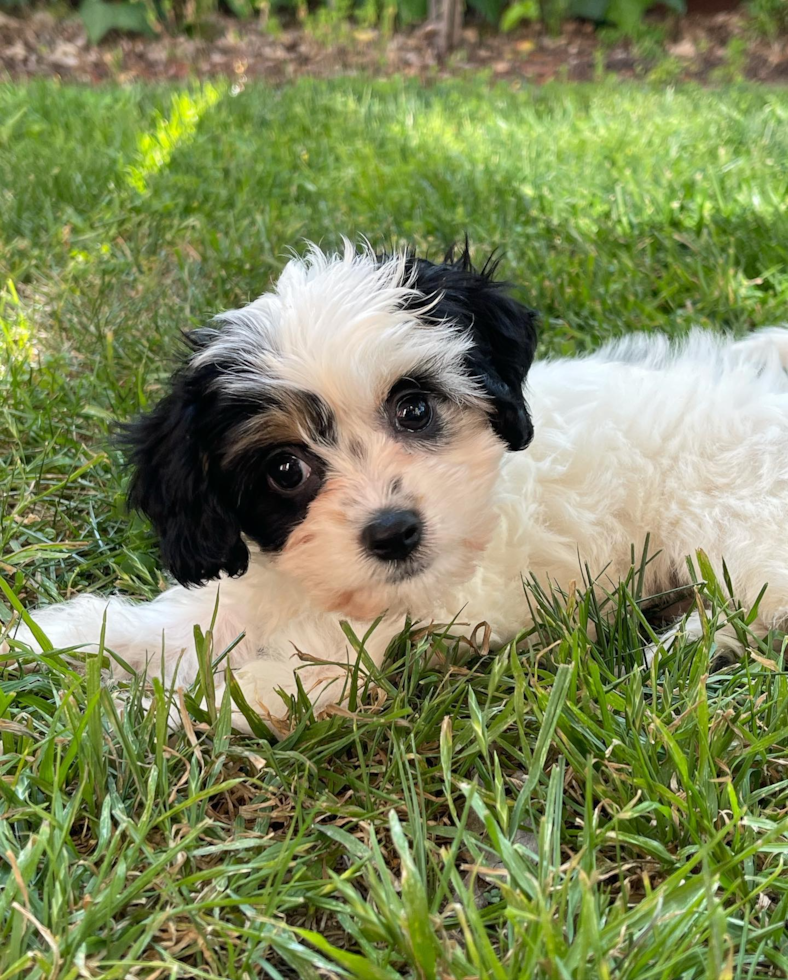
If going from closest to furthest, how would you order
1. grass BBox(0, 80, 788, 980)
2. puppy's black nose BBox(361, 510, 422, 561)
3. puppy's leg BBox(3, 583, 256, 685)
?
grass BBox(0, 80, 788, 980) → puppy's black nose BBox(361, 510, 422, 561) → puppy's leg BBox(3, 583, 256, 685)

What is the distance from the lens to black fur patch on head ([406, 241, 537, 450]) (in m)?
2.11

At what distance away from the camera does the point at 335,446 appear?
1959mm

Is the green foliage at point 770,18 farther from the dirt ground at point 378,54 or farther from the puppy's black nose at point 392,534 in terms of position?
the puppy's black nose at point 392,534

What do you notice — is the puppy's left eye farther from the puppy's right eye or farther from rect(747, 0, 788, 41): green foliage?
rect(747, 0, 788, 41): green foliage

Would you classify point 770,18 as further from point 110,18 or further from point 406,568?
point 406,568

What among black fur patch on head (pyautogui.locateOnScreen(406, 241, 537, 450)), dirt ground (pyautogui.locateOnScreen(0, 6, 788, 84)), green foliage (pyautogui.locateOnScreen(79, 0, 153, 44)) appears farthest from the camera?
green foliage (pyautogui.locateOnScreen(79, 0, 153, 44))

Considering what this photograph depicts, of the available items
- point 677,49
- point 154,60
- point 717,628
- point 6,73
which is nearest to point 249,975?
point 717,628

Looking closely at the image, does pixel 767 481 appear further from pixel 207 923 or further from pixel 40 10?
pixel 40 10

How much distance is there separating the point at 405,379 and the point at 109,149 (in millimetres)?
4119

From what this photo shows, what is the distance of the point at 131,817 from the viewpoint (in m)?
1.61

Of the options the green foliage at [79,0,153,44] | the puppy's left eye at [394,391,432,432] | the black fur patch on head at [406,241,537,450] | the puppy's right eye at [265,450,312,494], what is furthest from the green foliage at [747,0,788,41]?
the puppy's right eye at [265,450,312,494]

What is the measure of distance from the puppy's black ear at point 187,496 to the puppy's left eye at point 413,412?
429 mm

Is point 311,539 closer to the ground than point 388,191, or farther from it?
closer to the ground

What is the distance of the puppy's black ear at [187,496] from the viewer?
1950mm
